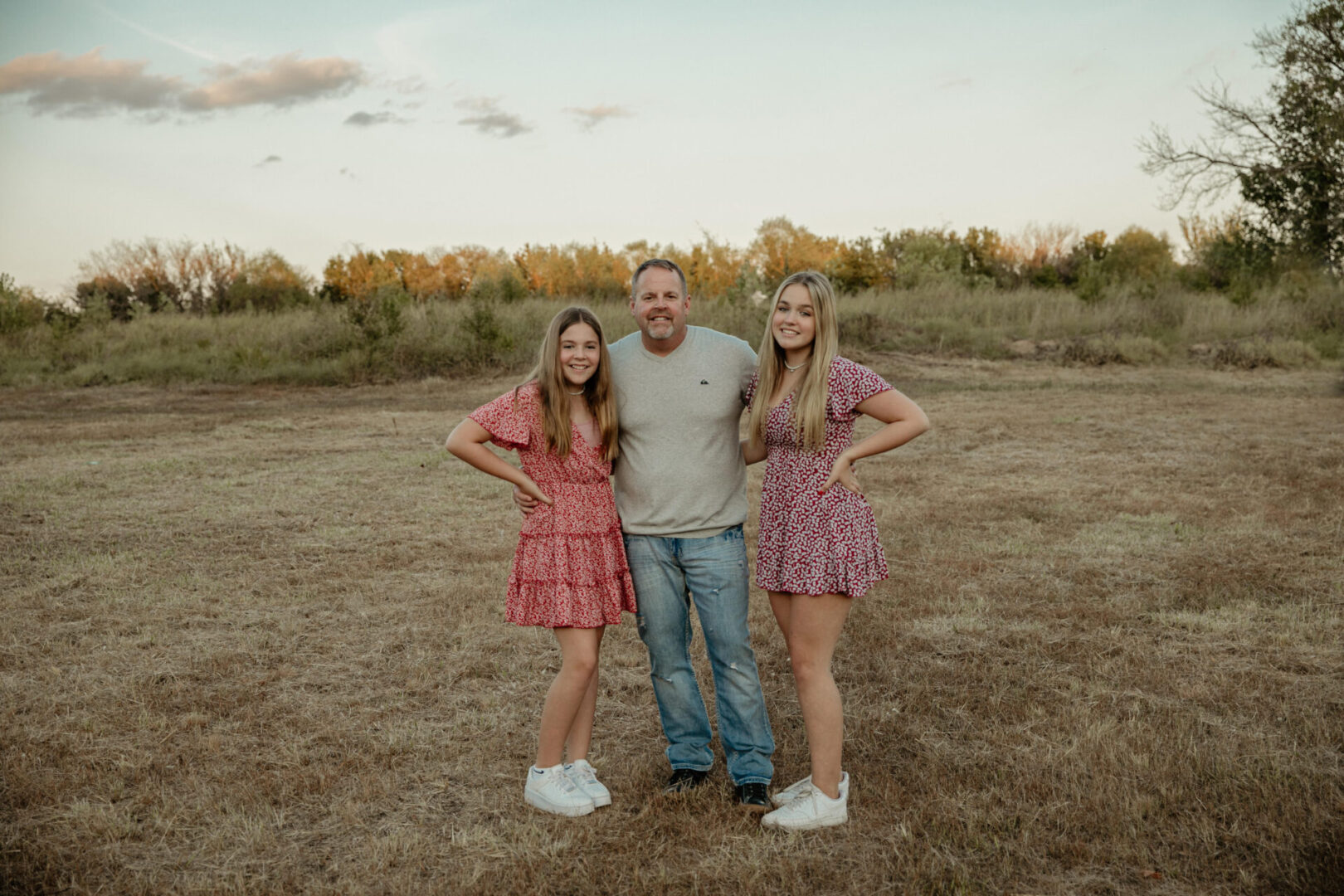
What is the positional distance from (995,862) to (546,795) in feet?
4.95

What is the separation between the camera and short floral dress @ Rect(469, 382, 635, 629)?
336 cm

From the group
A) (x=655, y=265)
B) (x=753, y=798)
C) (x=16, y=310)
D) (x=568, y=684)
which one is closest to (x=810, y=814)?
(x=753, y=798)

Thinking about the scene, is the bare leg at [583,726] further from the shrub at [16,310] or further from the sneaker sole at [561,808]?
the shrub at [16,310]

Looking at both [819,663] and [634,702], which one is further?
[634,702]

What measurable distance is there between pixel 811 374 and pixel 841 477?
1.14 feet

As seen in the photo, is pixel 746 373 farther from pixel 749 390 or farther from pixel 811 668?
pixel 811 668

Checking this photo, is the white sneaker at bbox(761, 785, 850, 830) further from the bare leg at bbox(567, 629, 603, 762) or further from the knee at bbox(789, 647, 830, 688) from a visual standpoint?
the bare leg at bbox(567, 629, 603, 762)

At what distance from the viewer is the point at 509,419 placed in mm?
3357

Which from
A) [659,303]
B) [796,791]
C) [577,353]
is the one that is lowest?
[796,791]

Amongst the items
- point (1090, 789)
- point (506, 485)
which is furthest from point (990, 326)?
point (1090, 789)

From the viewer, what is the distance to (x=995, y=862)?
314 cm

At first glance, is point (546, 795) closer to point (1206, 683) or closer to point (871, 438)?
point (871, 438)

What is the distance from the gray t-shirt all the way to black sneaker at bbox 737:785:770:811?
0.93 metres

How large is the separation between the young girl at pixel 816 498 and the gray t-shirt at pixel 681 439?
0.15 m
